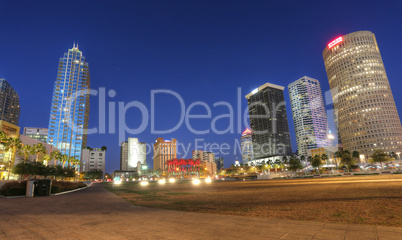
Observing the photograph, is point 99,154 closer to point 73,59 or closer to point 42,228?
point 73,59

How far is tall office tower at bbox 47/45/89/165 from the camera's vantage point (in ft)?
492

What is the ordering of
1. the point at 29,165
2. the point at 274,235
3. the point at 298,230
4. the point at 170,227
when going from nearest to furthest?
the point at 274,235 < the point at 298,230 < the point at 170,227 < the point at 29,165

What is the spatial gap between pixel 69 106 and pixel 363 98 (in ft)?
764

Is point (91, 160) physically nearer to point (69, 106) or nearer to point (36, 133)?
Answer: point (69, 106)

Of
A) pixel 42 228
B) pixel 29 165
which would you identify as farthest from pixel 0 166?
pixel 42 228

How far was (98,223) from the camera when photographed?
7.70 metres

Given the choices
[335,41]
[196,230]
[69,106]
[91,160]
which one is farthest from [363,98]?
[91,160]

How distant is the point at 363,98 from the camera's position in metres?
171

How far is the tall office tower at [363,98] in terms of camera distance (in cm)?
16188

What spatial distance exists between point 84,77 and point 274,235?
192 meters

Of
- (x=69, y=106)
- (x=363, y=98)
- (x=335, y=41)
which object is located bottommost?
(x=363, y=98)

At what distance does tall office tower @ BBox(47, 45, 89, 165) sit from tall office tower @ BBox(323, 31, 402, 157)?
21817 centimetres

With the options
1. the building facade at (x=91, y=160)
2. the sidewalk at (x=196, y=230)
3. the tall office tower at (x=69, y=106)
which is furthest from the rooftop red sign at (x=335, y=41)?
the building facade at (x=91, y=160)

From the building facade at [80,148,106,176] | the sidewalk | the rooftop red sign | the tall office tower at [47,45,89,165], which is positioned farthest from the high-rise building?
the rooftop red sign
